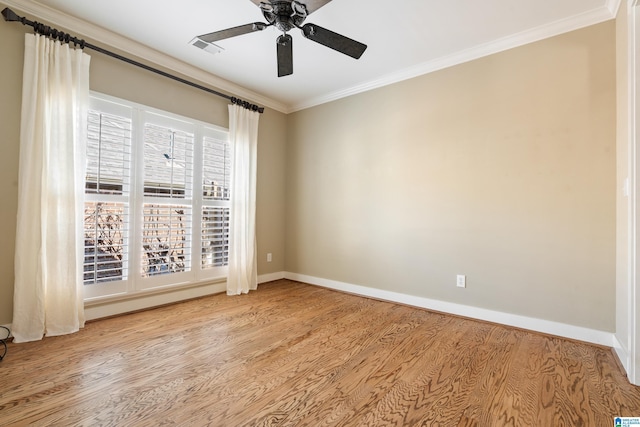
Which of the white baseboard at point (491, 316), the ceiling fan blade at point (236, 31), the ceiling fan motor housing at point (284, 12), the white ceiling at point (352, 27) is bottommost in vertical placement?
the white baseboard at point (491, 316)

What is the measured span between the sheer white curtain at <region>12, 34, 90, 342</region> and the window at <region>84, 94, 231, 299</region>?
0.17m

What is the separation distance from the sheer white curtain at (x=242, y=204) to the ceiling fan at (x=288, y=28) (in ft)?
4.97

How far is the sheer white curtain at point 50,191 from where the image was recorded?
229 cm

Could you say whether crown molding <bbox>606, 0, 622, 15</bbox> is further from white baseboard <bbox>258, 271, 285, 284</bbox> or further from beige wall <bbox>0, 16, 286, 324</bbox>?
white baseboard <bbox>258, 271, 285, 284</bbox>

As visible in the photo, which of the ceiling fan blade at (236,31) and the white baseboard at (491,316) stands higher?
the ceiling fan blade at (236,31)

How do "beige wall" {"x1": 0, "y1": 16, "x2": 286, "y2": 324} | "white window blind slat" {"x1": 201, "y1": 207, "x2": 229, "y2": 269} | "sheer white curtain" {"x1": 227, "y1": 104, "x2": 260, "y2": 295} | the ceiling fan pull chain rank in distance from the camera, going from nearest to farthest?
the ceiling fan pull chain → "beige wall" {"x1": 0, "y1": 16, "x2": 286, "y2": 324} → "white window blind slat" {"x1": 201, "y1": 207, "x2": 229, "y2": 269} → "sheer white curtain" {"x1": 227, "y1": 104, "x2": 260, "y2": 295}

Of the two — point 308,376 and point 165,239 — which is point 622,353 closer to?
point 308,376

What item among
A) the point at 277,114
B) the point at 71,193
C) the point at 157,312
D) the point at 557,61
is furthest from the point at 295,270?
the point at 557,61

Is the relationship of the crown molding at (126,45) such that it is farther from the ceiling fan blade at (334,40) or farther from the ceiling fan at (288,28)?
the ceiling fan blade at (334,40)

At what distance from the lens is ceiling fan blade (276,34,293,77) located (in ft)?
7.09

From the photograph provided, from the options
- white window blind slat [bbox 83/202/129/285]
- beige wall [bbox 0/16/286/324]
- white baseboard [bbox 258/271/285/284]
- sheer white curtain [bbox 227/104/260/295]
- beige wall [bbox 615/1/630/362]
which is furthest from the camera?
white baseboard [bbox 258/271/285/284]

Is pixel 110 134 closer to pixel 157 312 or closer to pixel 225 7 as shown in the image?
pixel 225 7

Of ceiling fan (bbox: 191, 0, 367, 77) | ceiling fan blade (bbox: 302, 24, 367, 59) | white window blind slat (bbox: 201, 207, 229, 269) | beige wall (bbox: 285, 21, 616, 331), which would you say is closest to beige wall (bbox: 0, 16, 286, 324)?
white window blind slat (bbox: 201, 207, 229, 269)

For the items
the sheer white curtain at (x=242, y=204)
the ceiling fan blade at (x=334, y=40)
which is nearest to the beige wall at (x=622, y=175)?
the ceiling fan blade at (x=334, y=40)
